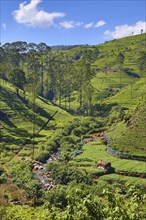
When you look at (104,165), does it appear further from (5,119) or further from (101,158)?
(5,119)

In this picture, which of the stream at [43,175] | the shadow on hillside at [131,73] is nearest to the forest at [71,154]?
the stream at [43,175]

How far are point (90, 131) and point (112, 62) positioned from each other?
111615 millimetres

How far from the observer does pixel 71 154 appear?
6781cm

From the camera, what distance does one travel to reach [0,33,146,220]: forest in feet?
60.3

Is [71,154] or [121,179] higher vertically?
[71,154]

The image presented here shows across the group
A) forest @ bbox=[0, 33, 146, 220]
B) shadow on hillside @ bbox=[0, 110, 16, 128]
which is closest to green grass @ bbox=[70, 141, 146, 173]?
forest @ bbox=[0, 33, 146, 220]

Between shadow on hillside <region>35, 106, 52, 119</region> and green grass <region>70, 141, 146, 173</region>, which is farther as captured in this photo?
shadow on hillside <region>35, 106, 52, 119</region>

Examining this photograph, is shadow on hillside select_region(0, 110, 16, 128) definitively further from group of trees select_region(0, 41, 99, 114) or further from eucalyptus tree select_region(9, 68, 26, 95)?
eucalyptus tree select_region(9, 68, 26, 95)

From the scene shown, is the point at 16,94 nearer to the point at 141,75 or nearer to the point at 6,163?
the point at 6,163

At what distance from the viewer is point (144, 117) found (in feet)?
244

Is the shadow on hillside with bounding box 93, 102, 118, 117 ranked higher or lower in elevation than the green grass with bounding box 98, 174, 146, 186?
higher

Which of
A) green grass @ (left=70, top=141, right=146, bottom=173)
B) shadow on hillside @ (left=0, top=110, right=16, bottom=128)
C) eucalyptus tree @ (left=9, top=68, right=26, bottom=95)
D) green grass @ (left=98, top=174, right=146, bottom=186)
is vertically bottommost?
green grass @ (left=98, top=174, right=146, bottom=186)

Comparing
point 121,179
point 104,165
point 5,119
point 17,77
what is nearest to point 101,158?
point 104,165

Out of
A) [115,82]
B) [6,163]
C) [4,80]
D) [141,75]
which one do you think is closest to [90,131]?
[6,163]
